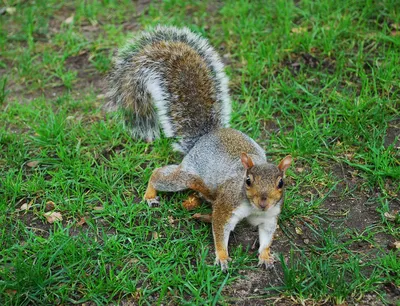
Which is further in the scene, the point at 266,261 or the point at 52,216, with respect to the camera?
the point at 52,216

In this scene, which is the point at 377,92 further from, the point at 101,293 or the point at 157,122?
the point at 101,293

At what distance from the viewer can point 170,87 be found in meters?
2.74

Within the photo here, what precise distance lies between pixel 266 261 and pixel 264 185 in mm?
355

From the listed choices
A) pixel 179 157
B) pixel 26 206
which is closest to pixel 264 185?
pixel 179 157

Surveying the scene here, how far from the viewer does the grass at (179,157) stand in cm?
226

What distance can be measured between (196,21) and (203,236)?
1895 millimetres

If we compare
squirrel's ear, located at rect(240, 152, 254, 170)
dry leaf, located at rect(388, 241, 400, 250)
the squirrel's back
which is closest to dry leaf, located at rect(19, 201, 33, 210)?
the squirrel's back

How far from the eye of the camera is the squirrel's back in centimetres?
272

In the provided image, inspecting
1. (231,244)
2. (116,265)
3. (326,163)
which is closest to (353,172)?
(326,163)

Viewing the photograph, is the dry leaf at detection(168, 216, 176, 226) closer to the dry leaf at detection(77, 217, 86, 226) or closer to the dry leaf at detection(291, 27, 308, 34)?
the dry leaf at detection(77, 217, 86, 226)

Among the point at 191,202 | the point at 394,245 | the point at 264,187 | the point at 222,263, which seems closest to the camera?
the point at 264,187

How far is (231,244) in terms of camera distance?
8.09 feet

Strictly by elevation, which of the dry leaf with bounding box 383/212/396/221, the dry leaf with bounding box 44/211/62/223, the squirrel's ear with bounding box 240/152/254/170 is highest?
the squirrel's ear with bounding box 240/152/254/170

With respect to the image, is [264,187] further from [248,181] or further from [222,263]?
[222,263]
